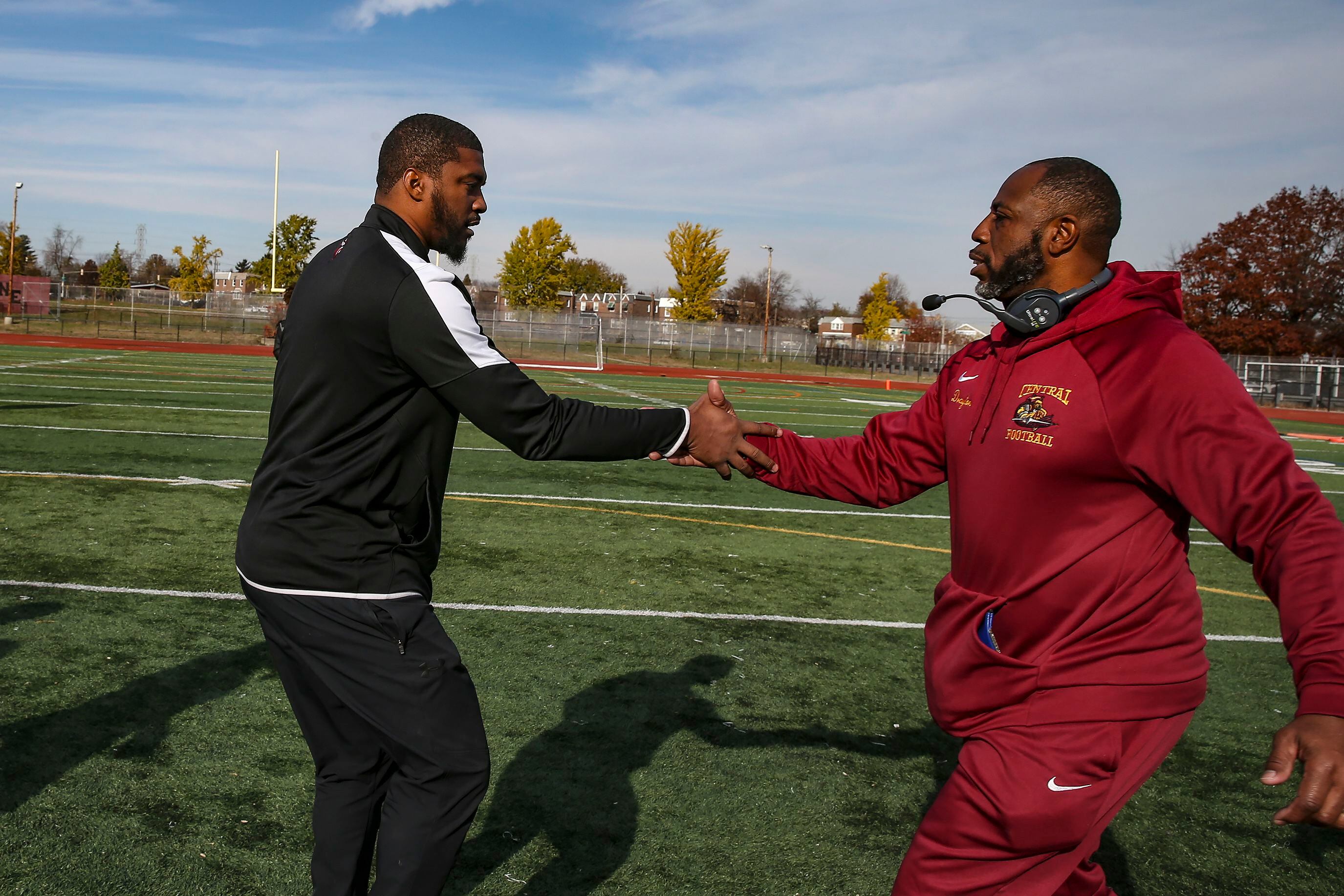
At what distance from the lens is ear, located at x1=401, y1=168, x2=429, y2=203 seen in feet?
9.40

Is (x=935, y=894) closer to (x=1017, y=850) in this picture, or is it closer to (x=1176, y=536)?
(x=1017, y=850)

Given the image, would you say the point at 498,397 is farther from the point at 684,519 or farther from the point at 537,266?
the point at 537,266

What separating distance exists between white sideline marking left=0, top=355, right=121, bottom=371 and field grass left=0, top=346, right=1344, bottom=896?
51.8 feet

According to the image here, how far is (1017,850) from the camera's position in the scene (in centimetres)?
234

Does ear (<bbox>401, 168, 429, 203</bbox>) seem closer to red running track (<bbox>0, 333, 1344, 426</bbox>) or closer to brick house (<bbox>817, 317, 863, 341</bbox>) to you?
red running track (<bbox>0, 333, 1344, 426</bbox>)

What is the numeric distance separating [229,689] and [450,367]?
3.16 metres

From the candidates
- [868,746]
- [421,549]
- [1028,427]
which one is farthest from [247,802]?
[1028,427]

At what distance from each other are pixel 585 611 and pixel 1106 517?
4565 millimetres

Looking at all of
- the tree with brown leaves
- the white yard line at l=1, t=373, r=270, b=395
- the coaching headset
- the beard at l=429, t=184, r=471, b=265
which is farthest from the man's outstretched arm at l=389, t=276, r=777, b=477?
the tree with brown leaves

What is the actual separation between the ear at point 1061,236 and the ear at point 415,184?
162 centimetres

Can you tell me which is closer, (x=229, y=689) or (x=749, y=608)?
(x=229, y=689)

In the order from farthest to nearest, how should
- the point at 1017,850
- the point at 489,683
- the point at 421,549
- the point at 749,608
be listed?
the point at 749,608 → the point at 489,683 → the point at 421,549 → the point at 1017,850

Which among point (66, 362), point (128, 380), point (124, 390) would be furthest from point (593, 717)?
point (66, 362)

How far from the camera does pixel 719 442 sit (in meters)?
3.33
